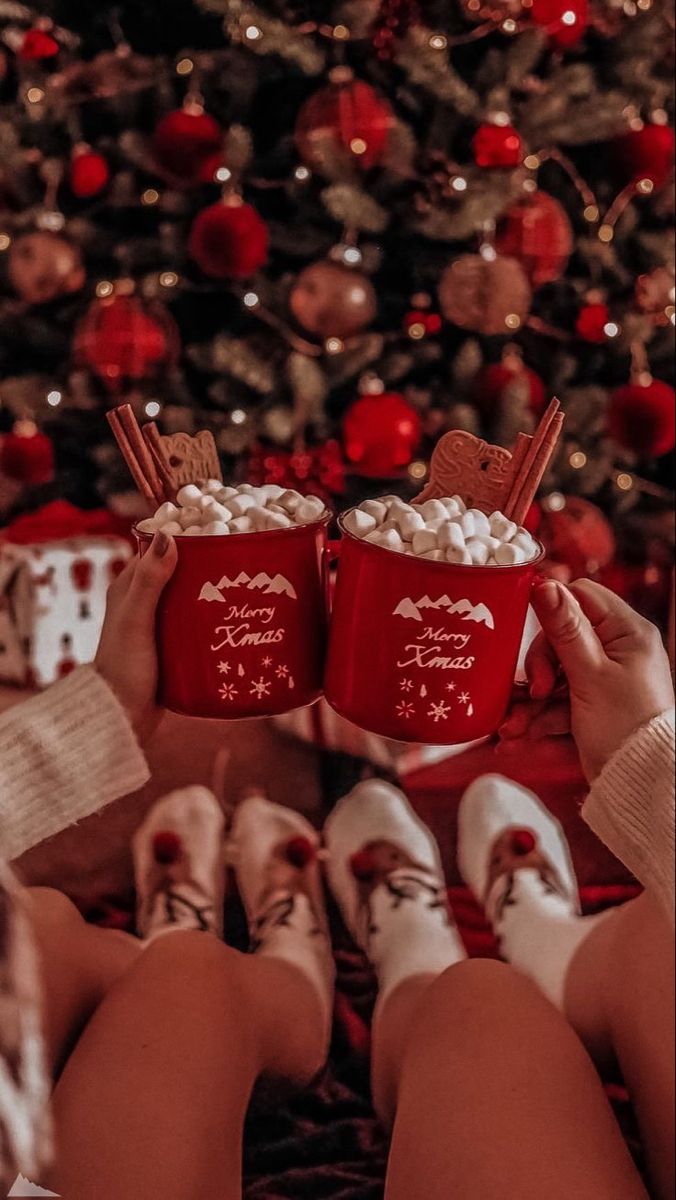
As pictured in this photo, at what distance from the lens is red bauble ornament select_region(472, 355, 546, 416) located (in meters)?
1.71

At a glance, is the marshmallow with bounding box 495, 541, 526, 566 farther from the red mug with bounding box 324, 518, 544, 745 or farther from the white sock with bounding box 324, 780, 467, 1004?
the white sock with bounding box 324, 780, 467, 1004

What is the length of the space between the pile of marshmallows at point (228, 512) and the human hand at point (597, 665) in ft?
0.53

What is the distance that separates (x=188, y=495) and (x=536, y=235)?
126 centimetres

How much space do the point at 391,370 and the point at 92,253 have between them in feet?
2.03

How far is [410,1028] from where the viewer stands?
76 cm

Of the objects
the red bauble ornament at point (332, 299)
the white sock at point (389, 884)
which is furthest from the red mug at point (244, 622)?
the red bauble ornament at point (332, 299)

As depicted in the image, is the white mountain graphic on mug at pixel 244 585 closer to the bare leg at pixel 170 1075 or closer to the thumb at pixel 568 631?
the thumb at pixel 568 631

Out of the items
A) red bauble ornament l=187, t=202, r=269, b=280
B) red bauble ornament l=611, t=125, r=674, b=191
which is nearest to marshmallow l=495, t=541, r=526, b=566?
red bauble ornament l=187, t=202, r=269, b=280

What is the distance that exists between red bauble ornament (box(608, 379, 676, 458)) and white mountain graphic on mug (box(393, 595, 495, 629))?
1218 mm

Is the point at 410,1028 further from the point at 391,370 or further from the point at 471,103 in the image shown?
the point at 471,103

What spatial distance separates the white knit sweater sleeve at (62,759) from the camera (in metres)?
0.66

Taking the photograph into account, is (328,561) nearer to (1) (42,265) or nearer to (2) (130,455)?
(2) (130,455)

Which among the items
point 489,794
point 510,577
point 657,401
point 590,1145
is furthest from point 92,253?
point 590,1145

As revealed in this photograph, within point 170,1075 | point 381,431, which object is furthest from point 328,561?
point 381,431
